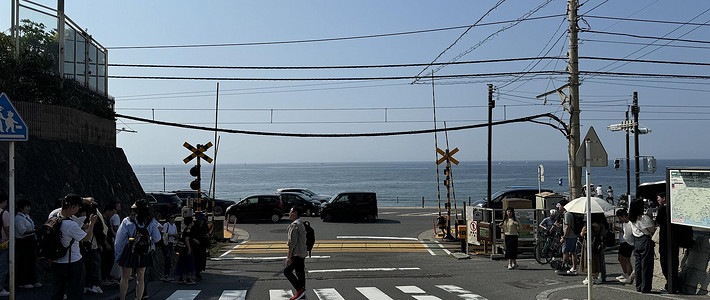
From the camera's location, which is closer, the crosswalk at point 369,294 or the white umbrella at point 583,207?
the crosswalk at point 369,294

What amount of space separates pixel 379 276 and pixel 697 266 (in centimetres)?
652

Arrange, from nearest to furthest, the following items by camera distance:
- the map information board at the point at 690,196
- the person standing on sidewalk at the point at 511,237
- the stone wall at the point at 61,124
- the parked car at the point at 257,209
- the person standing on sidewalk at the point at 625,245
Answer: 1. the map information board at the point at 690,196
2. the person standing on sidewalk at the point at 625,245
3. the stone wall at the point at 61,124
4. the person standing on sidewalk at the point at 511,237
5. the parked car at the point at 257,209

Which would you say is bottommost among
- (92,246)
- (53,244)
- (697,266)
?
(697,266)

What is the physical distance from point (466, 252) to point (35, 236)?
41.9 ft

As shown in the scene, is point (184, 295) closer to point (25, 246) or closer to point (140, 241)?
point (140, 241)

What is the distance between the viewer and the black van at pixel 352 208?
31.9m

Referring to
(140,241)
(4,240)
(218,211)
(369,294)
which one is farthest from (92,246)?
(218,211)

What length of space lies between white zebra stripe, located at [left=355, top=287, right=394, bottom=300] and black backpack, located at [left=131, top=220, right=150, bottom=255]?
3.98m

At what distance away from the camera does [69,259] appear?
7.91 meters

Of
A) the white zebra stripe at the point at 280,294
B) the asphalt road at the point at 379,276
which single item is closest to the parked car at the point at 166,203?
the asphalt road at the point at 379,276

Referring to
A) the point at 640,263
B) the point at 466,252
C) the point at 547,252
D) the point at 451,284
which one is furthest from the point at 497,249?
the point at 640,263

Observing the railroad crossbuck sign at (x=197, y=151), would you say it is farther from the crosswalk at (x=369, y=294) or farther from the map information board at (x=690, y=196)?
the map information board at (x=690, y=196)

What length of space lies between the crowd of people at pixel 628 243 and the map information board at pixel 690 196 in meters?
0.42

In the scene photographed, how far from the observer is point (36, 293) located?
1000 cm
